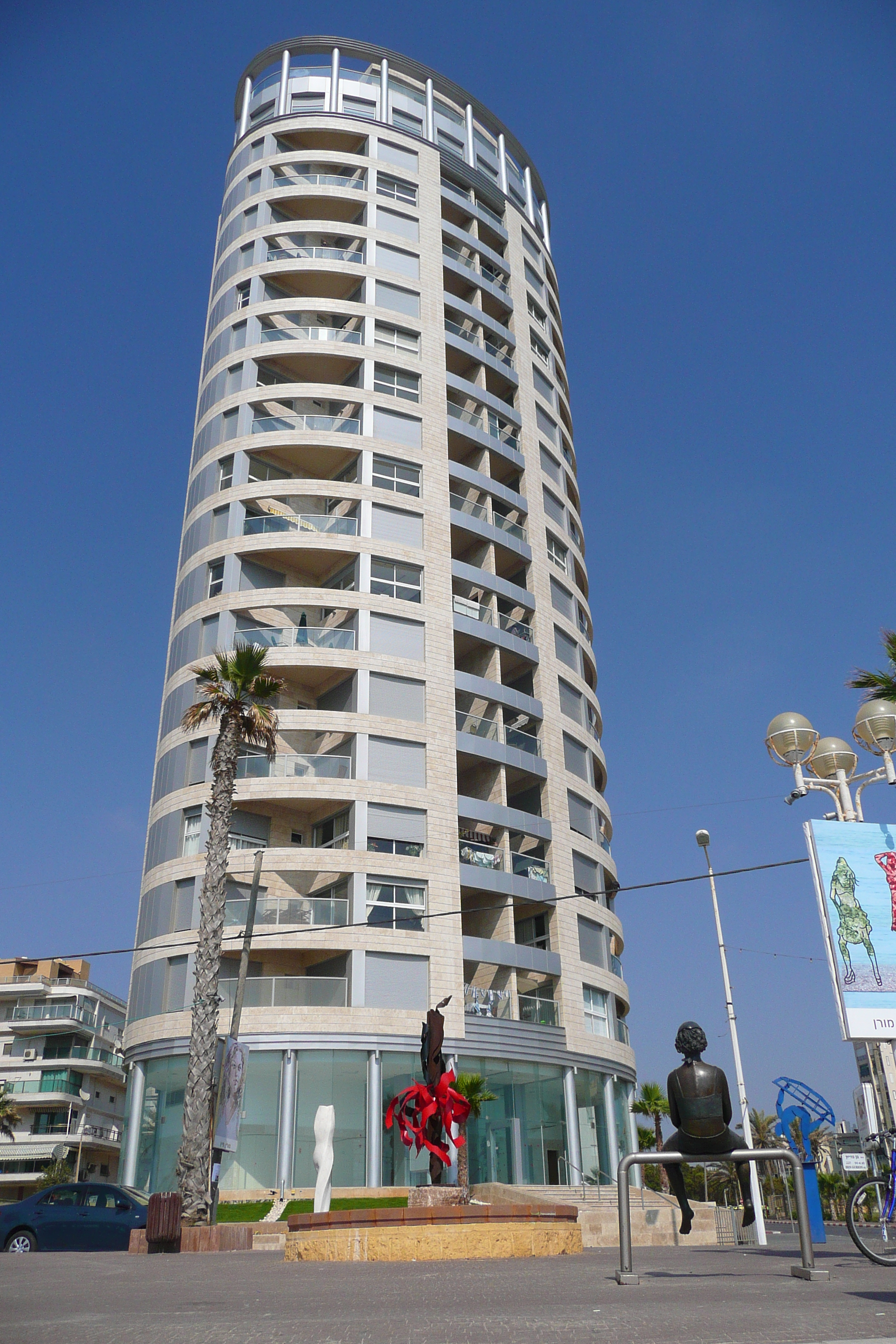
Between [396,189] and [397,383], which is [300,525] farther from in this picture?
[396,189]

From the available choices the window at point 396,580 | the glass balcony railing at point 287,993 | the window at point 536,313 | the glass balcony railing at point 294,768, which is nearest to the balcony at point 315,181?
the window at point 536,313

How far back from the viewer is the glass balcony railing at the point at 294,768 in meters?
37.0

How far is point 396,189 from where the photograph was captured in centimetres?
5262

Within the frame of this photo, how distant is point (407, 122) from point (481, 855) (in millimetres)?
41735

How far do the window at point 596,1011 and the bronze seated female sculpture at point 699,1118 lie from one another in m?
33.0

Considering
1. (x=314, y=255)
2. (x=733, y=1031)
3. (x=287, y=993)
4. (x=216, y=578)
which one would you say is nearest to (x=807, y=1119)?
(x=733, y=1031)

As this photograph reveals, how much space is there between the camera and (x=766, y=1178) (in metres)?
86.5

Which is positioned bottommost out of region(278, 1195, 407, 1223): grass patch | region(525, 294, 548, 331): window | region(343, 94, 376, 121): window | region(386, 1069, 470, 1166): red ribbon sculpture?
region(278, 1195, 407, 1223): grass patch

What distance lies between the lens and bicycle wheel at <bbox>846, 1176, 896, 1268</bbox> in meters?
10.8

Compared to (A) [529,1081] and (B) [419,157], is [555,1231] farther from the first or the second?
(B) [419,157]

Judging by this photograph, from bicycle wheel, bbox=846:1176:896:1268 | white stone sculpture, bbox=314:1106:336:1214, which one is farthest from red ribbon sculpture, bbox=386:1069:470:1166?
bicycle wheel, bbox=846:1176:896:1268

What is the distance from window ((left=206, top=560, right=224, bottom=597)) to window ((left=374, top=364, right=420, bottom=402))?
36.8ft

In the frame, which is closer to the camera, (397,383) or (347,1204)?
(347,1204)

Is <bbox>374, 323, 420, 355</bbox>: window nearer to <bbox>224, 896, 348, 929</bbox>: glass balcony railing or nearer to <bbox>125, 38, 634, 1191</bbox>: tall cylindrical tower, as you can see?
<bbox>125, 38, 634, 1191</bbox>: tall cylindrical tower
